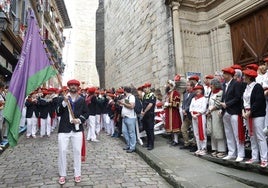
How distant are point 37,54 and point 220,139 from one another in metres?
4.14

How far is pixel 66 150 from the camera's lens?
4.84m

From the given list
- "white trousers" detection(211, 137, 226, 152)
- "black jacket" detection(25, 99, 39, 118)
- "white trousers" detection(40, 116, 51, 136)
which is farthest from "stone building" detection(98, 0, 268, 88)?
"black jacket" detection(25, 99, 39, 118)

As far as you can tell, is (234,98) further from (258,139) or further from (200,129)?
(200,129)

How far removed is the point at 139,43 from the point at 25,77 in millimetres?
9639

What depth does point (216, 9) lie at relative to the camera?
31.9 ft

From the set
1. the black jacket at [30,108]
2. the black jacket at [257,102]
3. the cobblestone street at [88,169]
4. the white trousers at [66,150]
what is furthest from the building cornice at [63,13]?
the black jacket at [257,102]

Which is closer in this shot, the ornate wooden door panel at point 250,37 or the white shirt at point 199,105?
the white shirt at point 199,105

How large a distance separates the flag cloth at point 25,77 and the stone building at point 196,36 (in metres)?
5.66

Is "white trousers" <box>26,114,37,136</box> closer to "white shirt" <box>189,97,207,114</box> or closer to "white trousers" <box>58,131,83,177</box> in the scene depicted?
"white trousers" <box>58,131,83,177</box>

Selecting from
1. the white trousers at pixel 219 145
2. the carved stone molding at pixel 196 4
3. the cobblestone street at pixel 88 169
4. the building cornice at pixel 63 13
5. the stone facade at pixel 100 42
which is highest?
the building cornice at pixel 63 13

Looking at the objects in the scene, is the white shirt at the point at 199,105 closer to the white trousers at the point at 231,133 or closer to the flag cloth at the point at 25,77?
the white trousers at the point at 231,133

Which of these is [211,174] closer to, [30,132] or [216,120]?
[216,120]

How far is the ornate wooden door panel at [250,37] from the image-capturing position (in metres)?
7.89

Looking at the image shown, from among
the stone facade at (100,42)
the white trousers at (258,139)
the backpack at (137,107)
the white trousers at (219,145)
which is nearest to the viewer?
the white trousers at (258,139)
